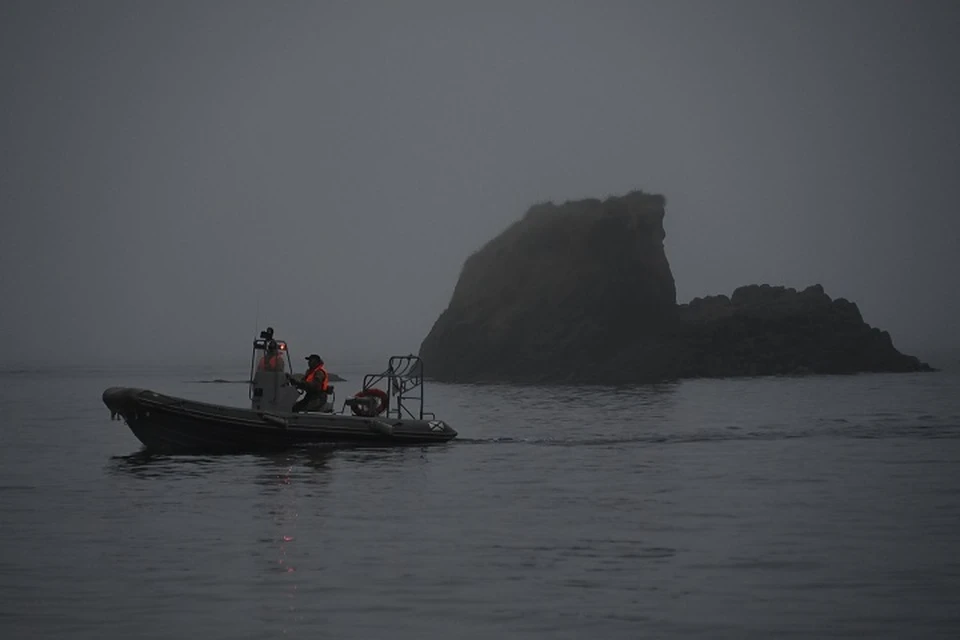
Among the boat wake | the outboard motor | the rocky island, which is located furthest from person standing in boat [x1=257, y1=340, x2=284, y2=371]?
the rocky island

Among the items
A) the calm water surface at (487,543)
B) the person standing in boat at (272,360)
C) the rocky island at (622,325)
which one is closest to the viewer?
the calm water surface at (487,543)

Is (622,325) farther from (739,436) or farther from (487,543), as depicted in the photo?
(487,543)

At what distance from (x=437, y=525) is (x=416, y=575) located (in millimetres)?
5272

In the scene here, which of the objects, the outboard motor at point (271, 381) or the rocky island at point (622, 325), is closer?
the outboard motor at point (271, 381)

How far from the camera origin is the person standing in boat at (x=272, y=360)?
108ft

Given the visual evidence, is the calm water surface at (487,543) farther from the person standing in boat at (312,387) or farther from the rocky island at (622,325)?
the rocky island at (622,325)

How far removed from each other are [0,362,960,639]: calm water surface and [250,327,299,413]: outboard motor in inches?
59.4

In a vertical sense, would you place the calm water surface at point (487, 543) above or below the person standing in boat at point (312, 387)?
below

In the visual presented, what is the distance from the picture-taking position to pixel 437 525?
2122 cm

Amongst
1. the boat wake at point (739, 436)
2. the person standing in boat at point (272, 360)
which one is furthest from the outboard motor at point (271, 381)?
the boat wake at point (739, 436)

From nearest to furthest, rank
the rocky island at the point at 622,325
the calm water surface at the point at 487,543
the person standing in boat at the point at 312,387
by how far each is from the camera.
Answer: the calm water surface at the point at 487,543 → the person standing in boat at the point at 312,387 → the rocky island at the point at 622,325

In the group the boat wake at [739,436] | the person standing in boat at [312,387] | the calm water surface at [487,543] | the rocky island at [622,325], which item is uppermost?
the rocky island at [622,325]

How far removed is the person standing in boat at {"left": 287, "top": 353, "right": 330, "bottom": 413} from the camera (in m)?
33.7

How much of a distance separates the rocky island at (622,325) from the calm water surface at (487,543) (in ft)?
350
